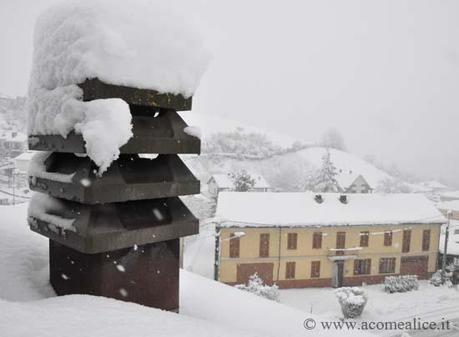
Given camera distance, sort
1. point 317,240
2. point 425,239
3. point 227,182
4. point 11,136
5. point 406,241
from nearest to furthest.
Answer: point 317,240, point 406,241, point 425,239, point 11,136, point 227,182

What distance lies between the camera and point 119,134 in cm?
178

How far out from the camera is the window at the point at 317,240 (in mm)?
24266

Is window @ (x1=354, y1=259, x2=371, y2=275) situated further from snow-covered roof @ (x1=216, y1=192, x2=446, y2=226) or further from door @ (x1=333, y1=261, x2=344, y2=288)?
snow-covered roof @ (x1=216, y1=192, x2=446, y2=226)

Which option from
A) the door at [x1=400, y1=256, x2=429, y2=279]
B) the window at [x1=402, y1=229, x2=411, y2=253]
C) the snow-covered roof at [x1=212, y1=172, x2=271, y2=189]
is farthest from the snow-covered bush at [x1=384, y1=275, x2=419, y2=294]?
the snow-covered roof at [x1=212, y1=172, x2=271, y2=189]

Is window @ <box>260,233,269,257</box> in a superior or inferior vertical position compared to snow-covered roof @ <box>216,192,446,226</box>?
inferior

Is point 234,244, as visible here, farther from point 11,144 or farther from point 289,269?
point 11,144

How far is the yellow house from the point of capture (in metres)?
23.4

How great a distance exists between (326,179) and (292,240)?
1918cm

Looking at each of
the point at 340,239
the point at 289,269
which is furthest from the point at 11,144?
the point at 340,239

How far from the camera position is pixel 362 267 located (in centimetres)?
2508

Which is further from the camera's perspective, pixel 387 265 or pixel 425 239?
pixel 425 239

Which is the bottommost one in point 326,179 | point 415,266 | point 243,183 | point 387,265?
point 415,266

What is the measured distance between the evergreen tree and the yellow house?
537 inches

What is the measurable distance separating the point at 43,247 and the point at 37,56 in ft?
4.82
